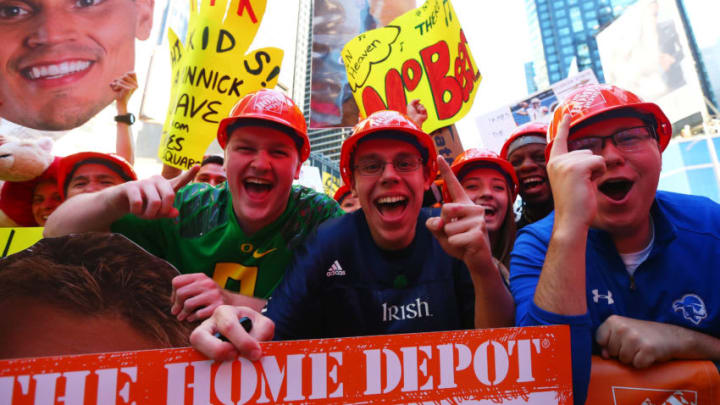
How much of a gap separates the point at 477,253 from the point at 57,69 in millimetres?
5535

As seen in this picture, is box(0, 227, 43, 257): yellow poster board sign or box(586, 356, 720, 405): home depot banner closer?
box(586, 356, 720, 405): home depot banner

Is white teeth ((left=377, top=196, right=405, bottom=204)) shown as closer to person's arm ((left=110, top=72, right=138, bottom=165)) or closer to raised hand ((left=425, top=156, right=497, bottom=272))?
raised hand ((left=425, top=156, right=497, bottom=272))

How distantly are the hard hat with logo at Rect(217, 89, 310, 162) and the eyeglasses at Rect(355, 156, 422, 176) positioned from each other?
23.3 inches

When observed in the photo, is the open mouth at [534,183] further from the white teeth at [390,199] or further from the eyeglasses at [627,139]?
the white teeth at [390,199]

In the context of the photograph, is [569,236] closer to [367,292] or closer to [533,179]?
[367,292]

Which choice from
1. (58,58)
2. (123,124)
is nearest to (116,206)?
(123,124)

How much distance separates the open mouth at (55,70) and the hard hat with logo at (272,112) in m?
3.48

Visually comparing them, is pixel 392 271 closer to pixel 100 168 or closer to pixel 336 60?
pixel 100 168

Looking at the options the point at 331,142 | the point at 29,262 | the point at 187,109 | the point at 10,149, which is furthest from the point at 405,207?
the point at 331,142

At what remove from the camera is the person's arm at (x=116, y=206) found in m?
1.87

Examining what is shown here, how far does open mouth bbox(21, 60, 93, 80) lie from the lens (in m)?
4.36

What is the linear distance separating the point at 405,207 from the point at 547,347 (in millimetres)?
1132

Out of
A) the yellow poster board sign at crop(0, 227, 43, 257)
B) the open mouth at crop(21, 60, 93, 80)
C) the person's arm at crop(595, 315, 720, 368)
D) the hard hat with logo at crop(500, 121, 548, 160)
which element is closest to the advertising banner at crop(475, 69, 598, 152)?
the hard hat with logo at crop(500, 121, 548, 160)

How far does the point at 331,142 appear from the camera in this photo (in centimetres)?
7712
